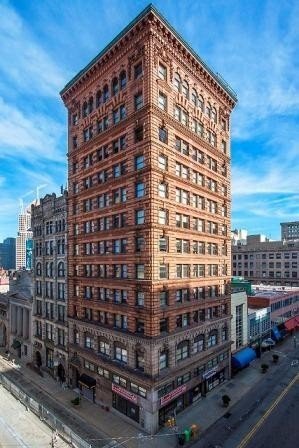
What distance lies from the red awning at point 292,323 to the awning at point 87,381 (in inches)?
1914

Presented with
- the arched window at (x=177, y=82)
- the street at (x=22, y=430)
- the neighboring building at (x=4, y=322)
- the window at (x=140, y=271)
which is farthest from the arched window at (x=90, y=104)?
the neighboring building at (x=4, y=322)

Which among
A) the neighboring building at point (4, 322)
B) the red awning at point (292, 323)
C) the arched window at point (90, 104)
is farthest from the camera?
the red awning at point (292, 323)

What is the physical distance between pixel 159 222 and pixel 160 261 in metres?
4.19

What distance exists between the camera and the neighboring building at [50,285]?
4769 centimetres

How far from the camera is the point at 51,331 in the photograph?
50250 millimetres

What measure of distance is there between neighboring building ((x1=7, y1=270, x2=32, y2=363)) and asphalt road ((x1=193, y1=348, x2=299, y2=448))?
36069mm

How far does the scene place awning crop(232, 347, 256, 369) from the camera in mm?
47625

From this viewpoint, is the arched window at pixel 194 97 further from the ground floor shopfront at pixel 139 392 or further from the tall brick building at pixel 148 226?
the ground floor shopfront at pixel 139 392

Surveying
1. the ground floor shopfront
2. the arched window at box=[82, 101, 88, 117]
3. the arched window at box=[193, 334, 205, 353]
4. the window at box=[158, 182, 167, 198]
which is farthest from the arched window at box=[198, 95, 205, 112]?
the ground floor shopfront

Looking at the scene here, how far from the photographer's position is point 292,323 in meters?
73.6

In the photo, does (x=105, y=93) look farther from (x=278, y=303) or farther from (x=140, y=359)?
(x=278, y=303)

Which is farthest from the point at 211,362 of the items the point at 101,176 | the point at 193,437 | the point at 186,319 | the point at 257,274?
the point at 257,274

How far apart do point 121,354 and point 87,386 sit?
27.1 feet

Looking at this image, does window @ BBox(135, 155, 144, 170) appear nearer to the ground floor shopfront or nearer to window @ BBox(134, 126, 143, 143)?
window @ BBox(134, 126, 143, 143)
